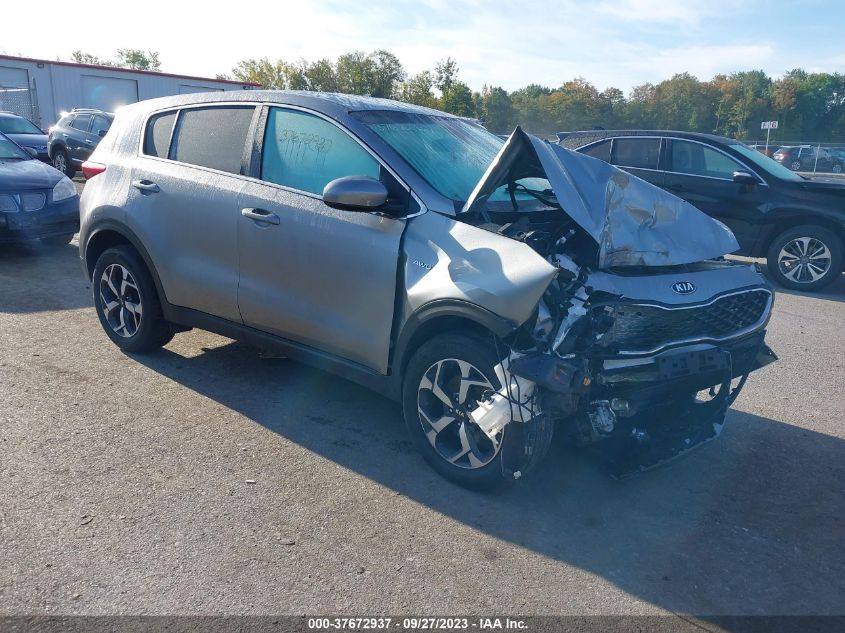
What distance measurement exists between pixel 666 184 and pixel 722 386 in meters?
6.55

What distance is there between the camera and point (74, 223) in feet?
31.1

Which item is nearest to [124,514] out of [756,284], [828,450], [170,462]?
[170,462]

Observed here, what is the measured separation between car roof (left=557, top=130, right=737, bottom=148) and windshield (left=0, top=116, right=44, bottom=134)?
45.1 ft

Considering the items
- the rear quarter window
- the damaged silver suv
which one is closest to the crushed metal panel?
the damaged silver suv

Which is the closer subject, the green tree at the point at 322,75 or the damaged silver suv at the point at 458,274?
the damaged silver suv at the point at 458,274

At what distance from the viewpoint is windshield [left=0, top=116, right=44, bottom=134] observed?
59.1ft

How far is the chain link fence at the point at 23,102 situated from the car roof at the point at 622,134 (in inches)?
868

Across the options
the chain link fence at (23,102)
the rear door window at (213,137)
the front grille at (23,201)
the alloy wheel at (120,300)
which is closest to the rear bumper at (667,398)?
the rear door window at (213,137)

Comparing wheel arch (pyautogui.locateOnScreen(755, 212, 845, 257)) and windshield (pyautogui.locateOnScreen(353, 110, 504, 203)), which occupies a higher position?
windshield (pyautogui.locateOnScreen(353, 110, 504, 203))

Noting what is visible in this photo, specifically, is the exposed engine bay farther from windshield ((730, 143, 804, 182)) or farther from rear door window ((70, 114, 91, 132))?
rear door window ((70, 114, 91, 132))

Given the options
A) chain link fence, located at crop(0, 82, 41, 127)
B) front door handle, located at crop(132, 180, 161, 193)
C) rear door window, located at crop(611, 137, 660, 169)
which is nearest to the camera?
front door handle, located at crop(132, 180, 161, 193)

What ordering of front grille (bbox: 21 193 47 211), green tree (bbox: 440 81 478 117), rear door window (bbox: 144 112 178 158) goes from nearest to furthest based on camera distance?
rear door window (bbox: 144 112 178 158) < front grille (bbox: 21 193 47 211) < green tree (bbox: 440 81 478 117)

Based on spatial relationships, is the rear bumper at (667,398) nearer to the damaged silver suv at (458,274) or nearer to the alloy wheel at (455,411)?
the damaged silver suv at (458,274)

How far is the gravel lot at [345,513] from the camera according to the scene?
2.96 meters
